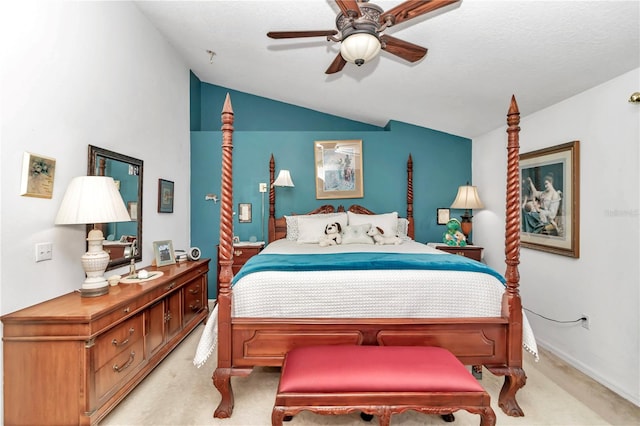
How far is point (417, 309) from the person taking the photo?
2.04m

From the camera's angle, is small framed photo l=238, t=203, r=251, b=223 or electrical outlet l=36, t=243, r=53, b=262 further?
small framed photo l=238, t=203, r=251, b=223

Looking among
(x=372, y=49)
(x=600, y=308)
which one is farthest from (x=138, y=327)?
(x=600, y=308)

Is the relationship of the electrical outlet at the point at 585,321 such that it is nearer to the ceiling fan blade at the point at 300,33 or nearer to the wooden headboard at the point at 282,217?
the wooden headboard at the point at 282,217

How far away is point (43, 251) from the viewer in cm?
193

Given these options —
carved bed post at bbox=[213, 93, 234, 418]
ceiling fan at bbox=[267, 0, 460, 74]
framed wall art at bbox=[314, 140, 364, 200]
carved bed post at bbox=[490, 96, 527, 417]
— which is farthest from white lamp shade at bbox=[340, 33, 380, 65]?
framed wall art at bbox=[314, 140, 364, 200]

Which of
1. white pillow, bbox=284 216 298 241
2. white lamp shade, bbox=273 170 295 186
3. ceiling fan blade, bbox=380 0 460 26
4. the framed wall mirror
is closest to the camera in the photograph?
ceiling fan blade, bbox=380 0 460 26

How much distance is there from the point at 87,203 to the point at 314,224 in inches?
92.3

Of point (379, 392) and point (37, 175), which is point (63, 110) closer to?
point (37, 175)

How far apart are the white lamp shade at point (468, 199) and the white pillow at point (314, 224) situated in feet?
4.88

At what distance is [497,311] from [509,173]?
0.90 metres

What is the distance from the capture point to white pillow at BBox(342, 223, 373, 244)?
352 centimetres

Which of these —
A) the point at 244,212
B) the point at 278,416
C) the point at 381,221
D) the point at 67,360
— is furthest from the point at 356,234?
the point at 67,360

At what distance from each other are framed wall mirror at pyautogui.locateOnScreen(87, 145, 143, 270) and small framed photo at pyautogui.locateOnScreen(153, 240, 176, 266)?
0.47 ft

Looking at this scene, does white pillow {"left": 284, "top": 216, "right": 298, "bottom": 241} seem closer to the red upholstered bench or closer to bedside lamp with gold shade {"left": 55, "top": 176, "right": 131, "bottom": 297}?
bedside lamp with gold shade {"left": 55, "top": 176, "right": 131, "bottom": 297}
